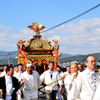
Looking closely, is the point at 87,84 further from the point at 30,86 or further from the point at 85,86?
the point at 30,86

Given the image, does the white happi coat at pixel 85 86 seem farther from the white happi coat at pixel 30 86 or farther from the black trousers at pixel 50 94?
the black trousers at pixel 50 94

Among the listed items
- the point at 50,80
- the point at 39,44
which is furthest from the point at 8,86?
the point at 39,44

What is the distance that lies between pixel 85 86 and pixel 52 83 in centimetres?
494

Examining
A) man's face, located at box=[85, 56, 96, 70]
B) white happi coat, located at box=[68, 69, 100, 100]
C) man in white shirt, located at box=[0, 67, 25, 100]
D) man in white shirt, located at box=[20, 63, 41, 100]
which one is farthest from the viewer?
man in white shirt, located at box=[20, 63, 41, 100]

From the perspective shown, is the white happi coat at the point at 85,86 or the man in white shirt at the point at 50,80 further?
the man in white shirt at the point at 50,80

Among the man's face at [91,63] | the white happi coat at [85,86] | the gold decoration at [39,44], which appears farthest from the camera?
the gold decoration at [39,44]

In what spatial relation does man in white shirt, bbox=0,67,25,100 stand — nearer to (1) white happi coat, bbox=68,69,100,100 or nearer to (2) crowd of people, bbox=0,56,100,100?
(2) crowd of people, bbox=0,56,100,100

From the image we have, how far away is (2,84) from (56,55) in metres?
11.8

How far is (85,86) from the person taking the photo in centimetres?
557

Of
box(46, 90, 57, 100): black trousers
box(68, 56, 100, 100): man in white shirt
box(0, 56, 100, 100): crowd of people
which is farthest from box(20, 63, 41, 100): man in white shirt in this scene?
box(68, 56, 100, 100): man in white shirt

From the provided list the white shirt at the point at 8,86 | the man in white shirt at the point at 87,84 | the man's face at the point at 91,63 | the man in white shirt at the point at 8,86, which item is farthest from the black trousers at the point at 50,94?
the man's face at the point at 91,63

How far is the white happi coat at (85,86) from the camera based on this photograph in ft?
18.0

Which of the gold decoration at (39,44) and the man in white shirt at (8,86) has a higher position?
the gold decoration at (39,44)

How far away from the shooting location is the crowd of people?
5570 mm
